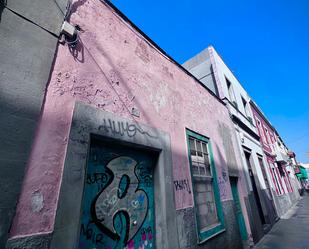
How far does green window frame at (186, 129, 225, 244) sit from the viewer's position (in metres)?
3.49

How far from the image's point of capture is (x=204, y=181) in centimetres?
414

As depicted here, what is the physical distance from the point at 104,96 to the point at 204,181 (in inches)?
125

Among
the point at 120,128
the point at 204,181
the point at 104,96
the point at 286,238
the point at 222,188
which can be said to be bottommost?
the point at 286,238

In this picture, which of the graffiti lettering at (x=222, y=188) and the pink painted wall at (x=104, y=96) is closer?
the pink painted wall at (x=104, y=96)

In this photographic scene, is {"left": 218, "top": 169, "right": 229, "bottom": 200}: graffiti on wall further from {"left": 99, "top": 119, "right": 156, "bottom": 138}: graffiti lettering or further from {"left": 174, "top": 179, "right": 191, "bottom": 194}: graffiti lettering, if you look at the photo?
{"left": 99, "top": 119, "right": 156, "bottom": 138}: graffiti lettering

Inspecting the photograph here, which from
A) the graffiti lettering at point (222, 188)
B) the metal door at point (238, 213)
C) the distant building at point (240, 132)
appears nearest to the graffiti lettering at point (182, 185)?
the graffiti lettering at point (222, 188)

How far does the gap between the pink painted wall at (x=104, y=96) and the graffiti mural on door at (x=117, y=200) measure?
54 centimetres

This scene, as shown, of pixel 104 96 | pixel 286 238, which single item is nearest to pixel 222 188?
pixel 286 238

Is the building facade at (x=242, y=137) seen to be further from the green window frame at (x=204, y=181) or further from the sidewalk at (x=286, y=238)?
the green window frame at (x=204, y=181)

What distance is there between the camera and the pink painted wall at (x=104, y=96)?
1580 mm

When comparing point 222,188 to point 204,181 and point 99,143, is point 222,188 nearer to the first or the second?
point 204,181

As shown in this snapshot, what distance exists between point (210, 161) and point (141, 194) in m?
2.56

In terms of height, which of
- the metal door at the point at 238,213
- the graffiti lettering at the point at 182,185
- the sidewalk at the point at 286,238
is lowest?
the sidewalk at the point at 286,238

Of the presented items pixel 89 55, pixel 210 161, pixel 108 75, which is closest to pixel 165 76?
pixel 108 75
